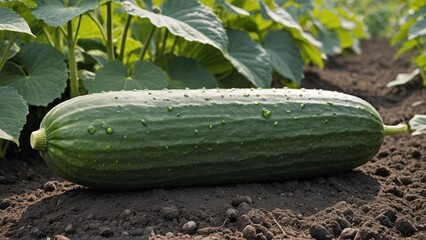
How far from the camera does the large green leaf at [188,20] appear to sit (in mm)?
4043

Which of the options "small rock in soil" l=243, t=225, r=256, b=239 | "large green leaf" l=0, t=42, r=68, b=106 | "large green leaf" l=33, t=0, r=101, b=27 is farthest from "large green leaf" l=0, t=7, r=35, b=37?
"small rock in soil" l=243, t=225, r=256, b=239

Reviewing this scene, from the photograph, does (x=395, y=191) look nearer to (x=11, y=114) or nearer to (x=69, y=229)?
(x=69, y=229)

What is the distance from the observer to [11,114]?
3.40 meters

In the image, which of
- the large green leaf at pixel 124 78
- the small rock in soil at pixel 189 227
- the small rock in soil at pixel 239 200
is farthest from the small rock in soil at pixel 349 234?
the large green leaf at pixel 124 78

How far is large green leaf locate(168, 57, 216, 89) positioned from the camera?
4613 millimetres

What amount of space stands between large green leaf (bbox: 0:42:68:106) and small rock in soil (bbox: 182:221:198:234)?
1361 millimetres

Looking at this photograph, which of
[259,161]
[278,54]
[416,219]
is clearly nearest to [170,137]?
[259,161]

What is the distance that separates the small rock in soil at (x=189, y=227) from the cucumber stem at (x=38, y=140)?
845 mm

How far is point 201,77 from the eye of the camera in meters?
4.67

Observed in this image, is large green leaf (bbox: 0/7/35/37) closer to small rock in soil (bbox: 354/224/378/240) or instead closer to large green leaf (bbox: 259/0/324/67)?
small rock in soil (bbox: 354/224/378/240)

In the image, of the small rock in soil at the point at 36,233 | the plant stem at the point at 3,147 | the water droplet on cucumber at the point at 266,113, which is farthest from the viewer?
the plant stem at the point at 3,147

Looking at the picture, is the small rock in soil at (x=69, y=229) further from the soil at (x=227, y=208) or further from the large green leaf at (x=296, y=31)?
the large green leaf at (x=296, y=31)

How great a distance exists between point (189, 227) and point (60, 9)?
1.63 m

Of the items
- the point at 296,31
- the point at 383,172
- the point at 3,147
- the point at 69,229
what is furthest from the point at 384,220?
the point at 296,31
